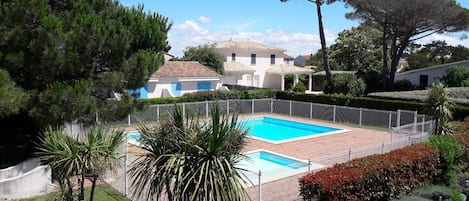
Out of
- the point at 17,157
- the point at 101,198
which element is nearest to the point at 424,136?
the point at 101,198

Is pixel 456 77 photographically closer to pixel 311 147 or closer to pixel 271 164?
pixel 311 147

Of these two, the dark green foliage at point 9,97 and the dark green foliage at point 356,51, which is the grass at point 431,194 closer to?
the dark green foliage at point 9,97

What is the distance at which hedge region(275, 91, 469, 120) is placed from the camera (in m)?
21.6

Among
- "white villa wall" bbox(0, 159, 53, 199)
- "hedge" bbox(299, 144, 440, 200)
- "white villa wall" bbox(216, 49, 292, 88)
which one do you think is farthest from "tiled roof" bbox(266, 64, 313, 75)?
"white villa wall" bbox(0, 159, 53, 199)

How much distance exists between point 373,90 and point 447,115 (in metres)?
18.0

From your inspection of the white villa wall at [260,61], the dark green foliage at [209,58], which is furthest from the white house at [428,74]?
the dark green foliage at [209,58]

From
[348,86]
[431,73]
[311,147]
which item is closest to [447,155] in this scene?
[311,147]

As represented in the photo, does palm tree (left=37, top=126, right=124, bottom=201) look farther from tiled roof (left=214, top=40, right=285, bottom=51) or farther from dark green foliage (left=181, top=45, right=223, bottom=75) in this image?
tiled roof (left=214, top=40, right=285, bottom=51)

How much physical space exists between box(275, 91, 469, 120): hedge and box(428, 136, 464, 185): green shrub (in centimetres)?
888

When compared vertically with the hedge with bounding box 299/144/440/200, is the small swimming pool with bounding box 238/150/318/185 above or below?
below

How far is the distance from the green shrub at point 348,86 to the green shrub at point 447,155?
18.8 m

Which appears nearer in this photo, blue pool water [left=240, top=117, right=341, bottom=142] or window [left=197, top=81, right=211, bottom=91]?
blue pool water [left=240, top=117, right=341, bottom=142]

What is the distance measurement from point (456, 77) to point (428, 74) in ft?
15.6

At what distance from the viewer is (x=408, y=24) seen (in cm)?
3253
